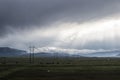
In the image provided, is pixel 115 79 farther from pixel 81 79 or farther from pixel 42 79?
pixel 42 79

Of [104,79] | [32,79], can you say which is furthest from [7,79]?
[104,79]

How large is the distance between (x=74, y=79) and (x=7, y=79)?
15.7m

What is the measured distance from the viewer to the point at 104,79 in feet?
180

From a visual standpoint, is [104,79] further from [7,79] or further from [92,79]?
[7,79]

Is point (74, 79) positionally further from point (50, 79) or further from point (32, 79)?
point (32, 79)

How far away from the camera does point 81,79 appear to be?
5469cm

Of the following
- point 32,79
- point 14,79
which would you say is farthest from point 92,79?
point 14,79

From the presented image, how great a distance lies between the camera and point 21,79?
180ft

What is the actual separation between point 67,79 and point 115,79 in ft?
36.5

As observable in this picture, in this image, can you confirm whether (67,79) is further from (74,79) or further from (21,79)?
(21,79)

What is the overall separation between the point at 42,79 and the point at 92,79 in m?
11.7

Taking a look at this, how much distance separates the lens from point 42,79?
178 ft

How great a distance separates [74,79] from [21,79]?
12.5 m

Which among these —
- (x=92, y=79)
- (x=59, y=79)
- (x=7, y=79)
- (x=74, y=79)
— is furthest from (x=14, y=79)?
(x=92, y=79)
